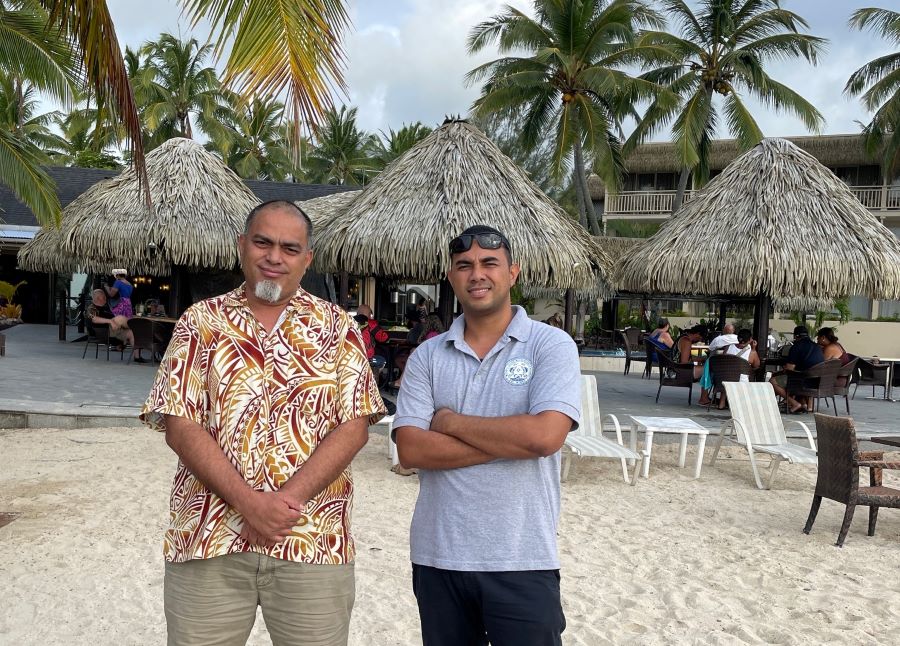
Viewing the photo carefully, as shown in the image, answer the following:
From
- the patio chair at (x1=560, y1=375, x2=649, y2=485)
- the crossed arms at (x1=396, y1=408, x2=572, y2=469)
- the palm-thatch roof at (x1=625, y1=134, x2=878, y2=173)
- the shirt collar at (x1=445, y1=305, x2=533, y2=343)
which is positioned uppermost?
the palm-thatch roof at (x1=625, y1=134, x2=878, y2=173)

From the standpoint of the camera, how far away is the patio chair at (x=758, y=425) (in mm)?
7168

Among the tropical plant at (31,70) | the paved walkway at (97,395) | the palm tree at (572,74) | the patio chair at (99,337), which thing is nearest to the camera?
the tropical plant at (31,70)

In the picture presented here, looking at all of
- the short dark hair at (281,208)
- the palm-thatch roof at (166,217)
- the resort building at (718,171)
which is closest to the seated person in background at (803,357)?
the palm-thatch roof at (166,217)

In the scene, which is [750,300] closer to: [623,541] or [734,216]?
[734,216]

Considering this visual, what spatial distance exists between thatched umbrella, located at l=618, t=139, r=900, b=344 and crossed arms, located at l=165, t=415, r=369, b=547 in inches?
360

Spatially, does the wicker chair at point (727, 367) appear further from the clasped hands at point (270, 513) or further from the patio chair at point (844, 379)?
the clasped hands at point (270, 513)

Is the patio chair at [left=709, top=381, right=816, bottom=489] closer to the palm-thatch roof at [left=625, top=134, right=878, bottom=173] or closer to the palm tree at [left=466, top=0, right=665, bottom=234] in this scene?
the palm tree at [left=466, top=0, right=665, bottom=234]

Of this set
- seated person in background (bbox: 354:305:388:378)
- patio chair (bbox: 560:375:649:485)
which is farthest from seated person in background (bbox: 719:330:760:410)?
seated person in background (bbox: 354:305:388:378)

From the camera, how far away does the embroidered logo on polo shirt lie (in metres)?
2.16

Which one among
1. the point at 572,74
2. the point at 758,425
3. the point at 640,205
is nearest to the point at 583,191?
the point at 572,74

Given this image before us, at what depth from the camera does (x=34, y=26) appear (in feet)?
25.8

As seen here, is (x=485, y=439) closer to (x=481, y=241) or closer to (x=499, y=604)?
(x=499, y=604)

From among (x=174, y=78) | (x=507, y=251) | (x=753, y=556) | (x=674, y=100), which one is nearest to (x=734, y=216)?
(x=753, y=556)

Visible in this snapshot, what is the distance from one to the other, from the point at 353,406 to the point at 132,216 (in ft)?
41.5
